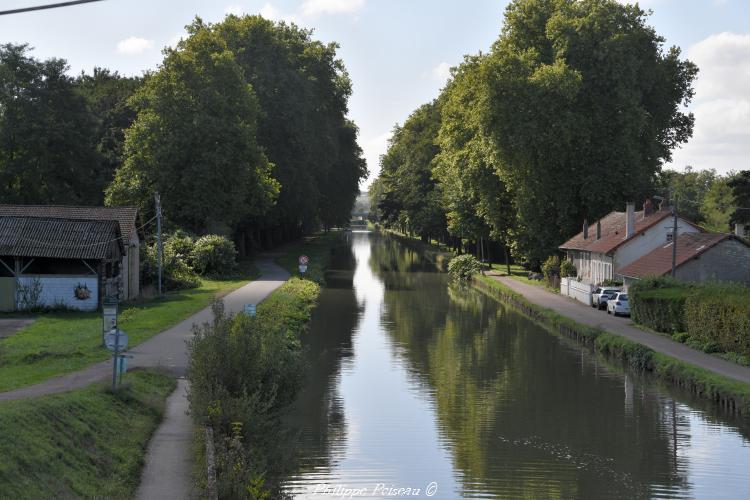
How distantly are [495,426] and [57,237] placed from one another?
83.5ft

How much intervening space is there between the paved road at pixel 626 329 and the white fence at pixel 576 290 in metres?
0.46

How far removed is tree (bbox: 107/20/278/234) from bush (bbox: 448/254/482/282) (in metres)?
17.8

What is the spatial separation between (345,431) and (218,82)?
46.5 metres

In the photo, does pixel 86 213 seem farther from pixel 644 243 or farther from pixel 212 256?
pixel 644 243

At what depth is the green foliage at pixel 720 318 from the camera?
1190 inches

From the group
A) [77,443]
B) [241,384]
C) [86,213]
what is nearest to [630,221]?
[86,213]

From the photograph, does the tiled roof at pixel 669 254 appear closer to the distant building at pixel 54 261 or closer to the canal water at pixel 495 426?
the canal water at pixel 495 426

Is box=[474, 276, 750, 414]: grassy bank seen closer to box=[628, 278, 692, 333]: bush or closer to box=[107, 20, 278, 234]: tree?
box=[628, 278, 692, 333]: bush

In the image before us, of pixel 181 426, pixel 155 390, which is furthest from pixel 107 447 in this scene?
pixel 155 390

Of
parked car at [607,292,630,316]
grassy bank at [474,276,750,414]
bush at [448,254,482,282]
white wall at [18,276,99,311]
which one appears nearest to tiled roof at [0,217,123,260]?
white wall at [18,276,99,311]

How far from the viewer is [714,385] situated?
25844mm

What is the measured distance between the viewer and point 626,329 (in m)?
38.6

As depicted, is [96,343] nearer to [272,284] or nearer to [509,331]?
[509,331]

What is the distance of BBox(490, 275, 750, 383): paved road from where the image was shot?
28.9 metres
